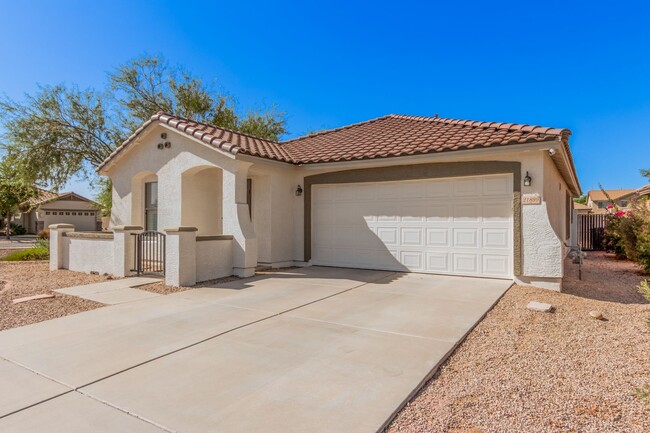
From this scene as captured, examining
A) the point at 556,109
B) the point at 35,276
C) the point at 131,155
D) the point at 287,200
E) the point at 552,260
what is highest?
the point at 556,109

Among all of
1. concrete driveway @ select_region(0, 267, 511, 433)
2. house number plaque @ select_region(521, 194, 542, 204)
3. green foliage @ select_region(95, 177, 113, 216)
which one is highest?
green foliage @ select_region(95, 177, 113, 216)

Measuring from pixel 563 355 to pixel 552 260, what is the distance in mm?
4496

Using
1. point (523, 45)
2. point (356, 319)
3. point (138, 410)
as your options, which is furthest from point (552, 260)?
point (523, 45)

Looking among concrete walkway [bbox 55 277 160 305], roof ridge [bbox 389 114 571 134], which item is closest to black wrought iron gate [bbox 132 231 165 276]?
concrete walkway [bbox 55 277 160 305]

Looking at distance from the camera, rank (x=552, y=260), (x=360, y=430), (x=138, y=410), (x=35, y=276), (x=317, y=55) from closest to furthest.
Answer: (x=360, y=430), (x=138, y=410), (x=552, y=260), (x=35, y=276), (x=317, y=55)

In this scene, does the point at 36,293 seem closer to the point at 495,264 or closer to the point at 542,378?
the point at 542,378

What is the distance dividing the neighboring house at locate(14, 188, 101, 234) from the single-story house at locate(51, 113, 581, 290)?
33050mm

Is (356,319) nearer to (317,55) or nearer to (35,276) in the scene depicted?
(35,276)

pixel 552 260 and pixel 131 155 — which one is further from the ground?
pixel 131 155

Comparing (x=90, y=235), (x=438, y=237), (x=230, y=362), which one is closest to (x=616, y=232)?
(x=438, y=237)

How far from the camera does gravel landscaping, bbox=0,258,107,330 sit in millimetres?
5961

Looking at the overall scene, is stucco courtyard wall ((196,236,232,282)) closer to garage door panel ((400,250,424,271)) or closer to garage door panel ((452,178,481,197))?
garage door panel ((400,250,424,271))

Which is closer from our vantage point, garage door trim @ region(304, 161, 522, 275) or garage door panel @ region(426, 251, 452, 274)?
garage door trim @ region(304, 161, 522, 275)

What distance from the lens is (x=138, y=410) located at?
3.03 m
